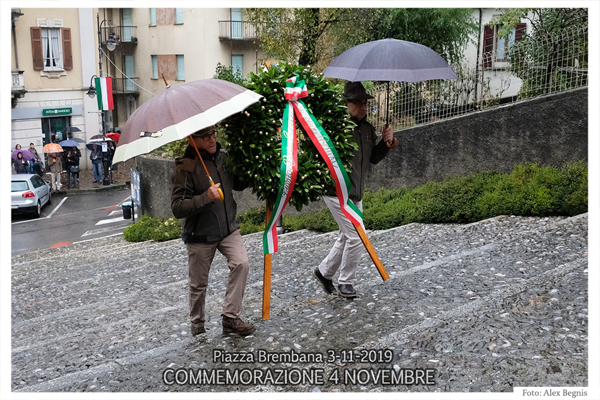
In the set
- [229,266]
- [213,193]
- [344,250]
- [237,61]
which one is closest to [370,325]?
[344,250]

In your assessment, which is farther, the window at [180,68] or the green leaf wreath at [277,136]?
the window at [180,68]

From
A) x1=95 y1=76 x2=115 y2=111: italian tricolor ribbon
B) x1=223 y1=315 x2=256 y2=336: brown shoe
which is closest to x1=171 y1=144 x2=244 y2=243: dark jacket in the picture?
x1=223 y1=315 x2=256 y2=336: brown shoe

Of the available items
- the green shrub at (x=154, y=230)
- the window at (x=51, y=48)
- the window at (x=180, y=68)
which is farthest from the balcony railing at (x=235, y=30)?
the green shrub at (x=154, y=230)

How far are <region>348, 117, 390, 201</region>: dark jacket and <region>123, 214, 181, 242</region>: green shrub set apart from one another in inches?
367

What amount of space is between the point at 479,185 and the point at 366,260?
10.3 feet

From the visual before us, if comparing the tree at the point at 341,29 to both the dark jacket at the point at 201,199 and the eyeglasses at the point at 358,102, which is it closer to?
the eyeglasses at the point at 358,102

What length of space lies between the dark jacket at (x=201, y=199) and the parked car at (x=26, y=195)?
17708mm

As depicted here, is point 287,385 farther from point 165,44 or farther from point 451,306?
point 165,44

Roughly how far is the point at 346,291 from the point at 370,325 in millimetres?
839

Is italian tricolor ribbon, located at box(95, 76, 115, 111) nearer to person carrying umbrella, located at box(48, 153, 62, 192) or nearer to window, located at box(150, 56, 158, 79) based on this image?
person carrying umbrella, located at box(48, 153, 62, 192)

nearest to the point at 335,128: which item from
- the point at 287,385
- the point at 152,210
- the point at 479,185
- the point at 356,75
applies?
the point at 356,75

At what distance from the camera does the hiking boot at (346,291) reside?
6227 mm

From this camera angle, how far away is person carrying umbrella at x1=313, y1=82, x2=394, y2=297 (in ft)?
19.7

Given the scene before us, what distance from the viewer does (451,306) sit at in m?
5.76
